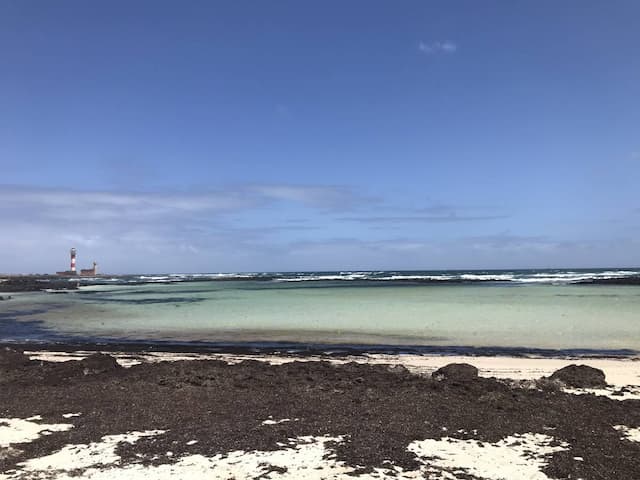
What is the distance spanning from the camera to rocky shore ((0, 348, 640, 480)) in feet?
17.5

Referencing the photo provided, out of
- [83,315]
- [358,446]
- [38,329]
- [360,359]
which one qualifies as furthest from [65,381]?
[83,315]

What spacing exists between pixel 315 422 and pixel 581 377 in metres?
5.25

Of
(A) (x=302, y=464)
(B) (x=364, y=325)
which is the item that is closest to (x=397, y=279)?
(B) (x=364, y=325)

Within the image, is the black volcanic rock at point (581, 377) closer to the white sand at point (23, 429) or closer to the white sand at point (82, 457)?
the white sand at point (82, 457)

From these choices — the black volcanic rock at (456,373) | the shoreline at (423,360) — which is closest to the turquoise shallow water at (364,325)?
the shoreline at (423,360)

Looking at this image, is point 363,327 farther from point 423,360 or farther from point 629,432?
point 629,432

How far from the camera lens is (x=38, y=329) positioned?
2117 cm

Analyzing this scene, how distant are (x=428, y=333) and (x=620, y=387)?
30.8 ft

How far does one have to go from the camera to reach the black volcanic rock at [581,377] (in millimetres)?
8852

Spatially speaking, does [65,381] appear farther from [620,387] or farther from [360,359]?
[620,387]

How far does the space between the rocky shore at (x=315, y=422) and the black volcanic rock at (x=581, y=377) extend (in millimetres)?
33

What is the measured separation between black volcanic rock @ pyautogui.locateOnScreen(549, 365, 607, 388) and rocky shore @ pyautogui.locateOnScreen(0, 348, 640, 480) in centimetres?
3

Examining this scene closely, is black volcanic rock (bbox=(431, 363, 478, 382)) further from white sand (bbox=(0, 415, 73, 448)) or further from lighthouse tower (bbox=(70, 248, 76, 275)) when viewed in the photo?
lighthouse tower (bbox=(70, 248, 76, 275))

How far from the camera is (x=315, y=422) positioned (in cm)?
677
